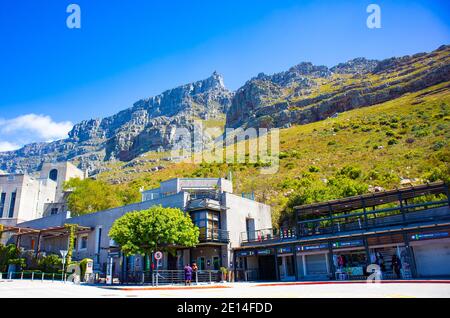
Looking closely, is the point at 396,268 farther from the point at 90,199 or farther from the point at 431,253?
the point at 90,199

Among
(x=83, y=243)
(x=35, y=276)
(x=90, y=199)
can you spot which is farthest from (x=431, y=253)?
(x=90, y=199)

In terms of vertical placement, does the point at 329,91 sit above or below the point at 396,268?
above

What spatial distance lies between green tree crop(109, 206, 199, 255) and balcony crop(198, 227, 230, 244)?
116 inches

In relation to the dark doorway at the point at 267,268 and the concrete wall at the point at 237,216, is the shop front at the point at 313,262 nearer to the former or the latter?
the dark doorway at the point at 267,268

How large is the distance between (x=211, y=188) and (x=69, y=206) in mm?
32739

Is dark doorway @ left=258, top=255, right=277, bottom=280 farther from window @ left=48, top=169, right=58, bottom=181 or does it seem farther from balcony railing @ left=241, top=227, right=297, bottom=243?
window @ left=48, top=169, right=58, bottom=181

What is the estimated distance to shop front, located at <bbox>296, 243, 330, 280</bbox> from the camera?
88.4 ft

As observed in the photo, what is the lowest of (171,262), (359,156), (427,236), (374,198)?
(171,262)

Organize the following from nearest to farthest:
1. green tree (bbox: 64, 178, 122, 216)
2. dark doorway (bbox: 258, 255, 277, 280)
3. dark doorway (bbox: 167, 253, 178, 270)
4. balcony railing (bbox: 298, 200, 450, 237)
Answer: balcony railing (bbox: 298, 200, 450, 237), dark doorway (bbox: 167, 253, 178, 270), dark doorway (bbox: 258, 255, 277, 280), green tree (bbox: 64, 178, 122, 216)

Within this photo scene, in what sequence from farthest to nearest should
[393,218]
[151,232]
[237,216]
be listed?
[237,216] → [151,232] → [393,218]

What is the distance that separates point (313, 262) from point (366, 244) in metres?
5.74

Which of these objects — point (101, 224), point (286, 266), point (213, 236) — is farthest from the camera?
point (101, 224)

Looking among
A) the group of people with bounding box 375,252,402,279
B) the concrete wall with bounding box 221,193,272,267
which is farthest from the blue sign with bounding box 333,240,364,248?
the concrete wall with bounding box 221,193,272,267

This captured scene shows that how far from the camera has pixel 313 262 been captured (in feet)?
94.8
